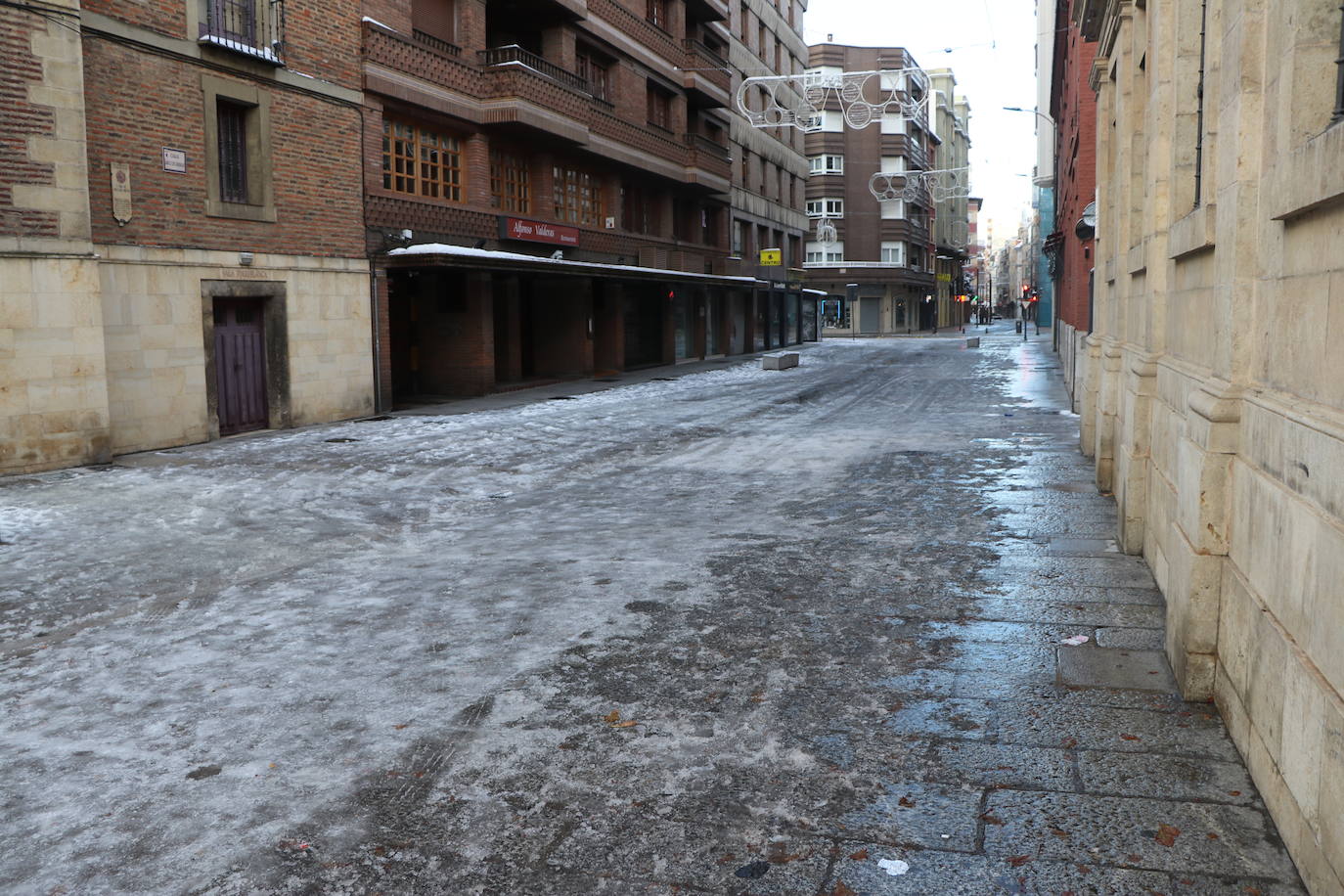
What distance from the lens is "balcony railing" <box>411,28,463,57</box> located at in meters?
22.4

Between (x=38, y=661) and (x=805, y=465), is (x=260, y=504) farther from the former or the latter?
(x=805, y=465)

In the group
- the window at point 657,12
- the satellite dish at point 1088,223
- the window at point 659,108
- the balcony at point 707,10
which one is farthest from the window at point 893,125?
the satellite dish at point 1088,223

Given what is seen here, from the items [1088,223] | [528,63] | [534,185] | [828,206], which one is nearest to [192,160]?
[528,63]

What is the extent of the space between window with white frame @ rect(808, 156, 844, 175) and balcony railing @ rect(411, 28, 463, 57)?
53.6 meters

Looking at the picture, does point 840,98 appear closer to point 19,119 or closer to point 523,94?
point 523,94

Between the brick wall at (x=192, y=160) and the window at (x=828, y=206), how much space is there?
193 feet

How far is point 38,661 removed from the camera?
6.02m

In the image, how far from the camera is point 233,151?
17266mm

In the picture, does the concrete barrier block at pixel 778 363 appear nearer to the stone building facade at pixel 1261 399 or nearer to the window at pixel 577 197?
the window at pixel 577 197

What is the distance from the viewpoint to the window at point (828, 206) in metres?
75.1

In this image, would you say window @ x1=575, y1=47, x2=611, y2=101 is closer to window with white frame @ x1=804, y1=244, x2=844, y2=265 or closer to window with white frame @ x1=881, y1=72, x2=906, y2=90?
window with white frame @ x1=881, y1=72, x2=906, y2=90

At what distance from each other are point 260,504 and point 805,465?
21.3 feet

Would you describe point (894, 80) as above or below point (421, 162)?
above

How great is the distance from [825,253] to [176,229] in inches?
2511
